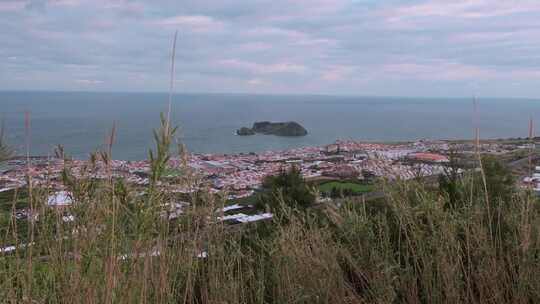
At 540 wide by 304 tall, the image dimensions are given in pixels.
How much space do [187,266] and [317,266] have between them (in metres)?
0.62

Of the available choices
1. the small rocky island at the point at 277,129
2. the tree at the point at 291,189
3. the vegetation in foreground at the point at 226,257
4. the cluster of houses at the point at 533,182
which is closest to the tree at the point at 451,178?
the cluster of houses at the point at 533,182

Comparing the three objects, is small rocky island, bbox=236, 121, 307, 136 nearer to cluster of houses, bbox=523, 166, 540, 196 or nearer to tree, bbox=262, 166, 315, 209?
tree, bbox=262, 166, 315, 209

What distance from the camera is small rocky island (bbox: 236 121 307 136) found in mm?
62737

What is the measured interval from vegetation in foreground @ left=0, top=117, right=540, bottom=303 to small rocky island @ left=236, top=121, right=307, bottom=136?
59263mm

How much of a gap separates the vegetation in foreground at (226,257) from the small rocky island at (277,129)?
59263 mm

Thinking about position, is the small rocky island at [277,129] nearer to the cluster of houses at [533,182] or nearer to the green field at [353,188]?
the green field at [353,188]

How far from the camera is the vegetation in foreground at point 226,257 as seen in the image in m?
1.62

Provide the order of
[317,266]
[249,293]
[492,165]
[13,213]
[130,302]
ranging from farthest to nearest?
[492,165], [249,293], [317,266], [13,213], [130,302]

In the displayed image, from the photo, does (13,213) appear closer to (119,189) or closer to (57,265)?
(57,265)

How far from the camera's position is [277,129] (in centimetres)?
6588

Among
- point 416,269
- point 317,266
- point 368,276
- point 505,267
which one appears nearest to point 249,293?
point 317,266

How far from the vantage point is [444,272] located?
2152mm

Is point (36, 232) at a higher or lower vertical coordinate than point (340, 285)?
higher

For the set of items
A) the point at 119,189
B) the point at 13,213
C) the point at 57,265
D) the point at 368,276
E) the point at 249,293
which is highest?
the point at 119,189
